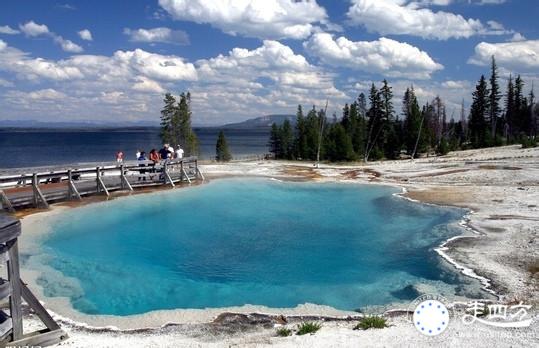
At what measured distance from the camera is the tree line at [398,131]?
2447 inches

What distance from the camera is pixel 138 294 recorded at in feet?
35.8

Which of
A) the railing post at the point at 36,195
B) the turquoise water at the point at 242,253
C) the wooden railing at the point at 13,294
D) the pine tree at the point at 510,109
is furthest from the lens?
the pine tree at the point at 510,109

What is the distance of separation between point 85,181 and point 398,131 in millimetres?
53279

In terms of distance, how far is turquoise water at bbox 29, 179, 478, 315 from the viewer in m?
10.7

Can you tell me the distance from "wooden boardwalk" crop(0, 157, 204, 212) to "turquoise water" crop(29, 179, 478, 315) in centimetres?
195

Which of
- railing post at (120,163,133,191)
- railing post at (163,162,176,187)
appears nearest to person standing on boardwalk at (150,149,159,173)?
railing post at (163,162,176,187)

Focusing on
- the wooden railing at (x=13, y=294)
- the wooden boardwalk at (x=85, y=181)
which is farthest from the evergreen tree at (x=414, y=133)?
the wooden railing at (x=13, y=294)

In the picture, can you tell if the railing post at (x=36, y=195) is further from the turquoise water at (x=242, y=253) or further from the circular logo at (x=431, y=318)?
the circular logo at (x=431, y=318)

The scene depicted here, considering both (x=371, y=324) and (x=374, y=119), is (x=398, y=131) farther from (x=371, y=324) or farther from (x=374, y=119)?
(x=371, y=324)

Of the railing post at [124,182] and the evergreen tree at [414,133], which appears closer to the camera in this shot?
the railing post at [124,182]

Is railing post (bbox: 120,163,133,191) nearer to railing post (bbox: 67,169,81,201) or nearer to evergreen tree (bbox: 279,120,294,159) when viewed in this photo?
railing post (bbox: 67,169,81,201)

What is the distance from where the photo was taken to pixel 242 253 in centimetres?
1425

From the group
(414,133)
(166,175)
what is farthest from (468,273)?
(414,133)

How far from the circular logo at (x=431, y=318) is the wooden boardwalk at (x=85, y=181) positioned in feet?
56.0
